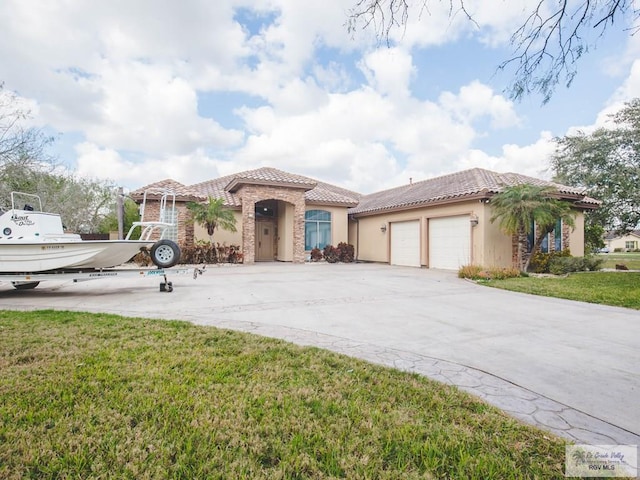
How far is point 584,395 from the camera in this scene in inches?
114

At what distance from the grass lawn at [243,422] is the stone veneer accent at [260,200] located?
13375mm

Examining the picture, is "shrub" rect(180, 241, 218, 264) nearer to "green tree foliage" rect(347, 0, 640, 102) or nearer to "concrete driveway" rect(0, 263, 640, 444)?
"concrete driveway" rect(0, 263, 640, 444)

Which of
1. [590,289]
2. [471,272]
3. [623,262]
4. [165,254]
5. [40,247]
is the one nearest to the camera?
[40,247]

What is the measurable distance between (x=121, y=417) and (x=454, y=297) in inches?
274

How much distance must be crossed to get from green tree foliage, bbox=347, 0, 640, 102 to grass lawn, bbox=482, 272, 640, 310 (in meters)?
5.42

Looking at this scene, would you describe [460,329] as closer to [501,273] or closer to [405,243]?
[501,273]

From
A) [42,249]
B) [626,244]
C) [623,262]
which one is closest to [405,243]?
[42,249]

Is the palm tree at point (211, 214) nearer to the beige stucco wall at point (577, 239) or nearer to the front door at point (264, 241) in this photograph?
the front door at point (264, 241)

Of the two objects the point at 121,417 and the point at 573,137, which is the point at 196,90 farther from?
the point at 573,137

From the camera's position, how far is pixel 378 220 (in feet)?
62.7

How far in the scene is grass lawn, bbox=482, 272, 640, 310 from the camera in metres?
7.26

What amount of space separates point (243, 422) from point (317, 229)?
17.4 meters

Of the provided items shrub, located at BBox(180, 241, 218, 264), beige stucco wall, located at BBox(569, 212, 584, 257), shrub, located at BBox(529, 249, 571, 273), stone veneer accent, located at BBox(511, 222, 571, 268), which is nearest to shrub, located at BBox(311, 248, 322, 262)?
shrub, located at BBox(180, 241, 218, 264)

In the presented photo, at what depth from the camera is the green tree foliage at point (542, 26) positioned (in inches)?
133
